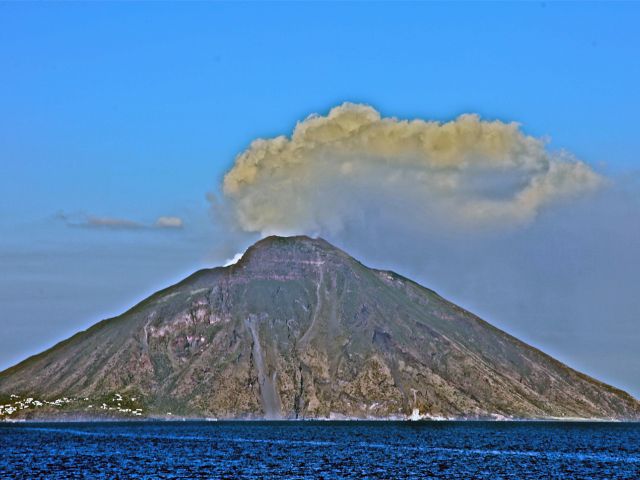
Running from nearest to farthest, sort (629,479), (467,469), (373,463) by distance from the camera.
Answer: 1. (629,479)
2. (467,469)
3. (373,463)

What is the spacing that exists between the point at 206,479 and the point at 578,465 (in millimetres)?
75483

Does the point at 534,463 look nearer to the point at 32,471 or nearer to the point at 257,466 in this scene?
the point at 257,466

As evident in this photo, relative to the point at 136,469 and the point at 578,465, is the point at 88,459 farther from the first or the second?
the point at 578,465

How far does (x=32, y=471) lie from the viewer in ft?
527

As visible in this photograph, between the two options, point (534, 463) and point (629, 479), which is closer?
point (629, 479)

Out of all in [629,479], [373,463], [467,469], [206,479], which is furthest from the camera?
[373,463]

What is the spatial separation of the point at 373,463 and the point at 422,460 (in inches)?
587

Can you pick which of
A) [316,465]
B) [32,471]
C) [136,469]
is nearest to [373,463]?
[316,465]

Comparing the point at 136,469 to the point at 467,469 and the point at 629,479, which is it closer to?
the point at 467,469

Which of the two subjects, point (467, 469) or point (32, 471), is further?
point (467, 469)

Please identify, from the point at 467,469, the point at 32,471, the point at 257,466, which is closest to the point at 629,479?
the point at 467,469

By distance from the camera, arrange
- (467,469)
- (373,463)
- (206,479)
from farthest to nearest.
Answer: (373,463) → (467,469) → (206,479)

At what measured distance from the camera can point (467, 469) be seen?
173m

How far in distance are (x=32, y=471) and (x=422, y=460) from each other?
240ft
